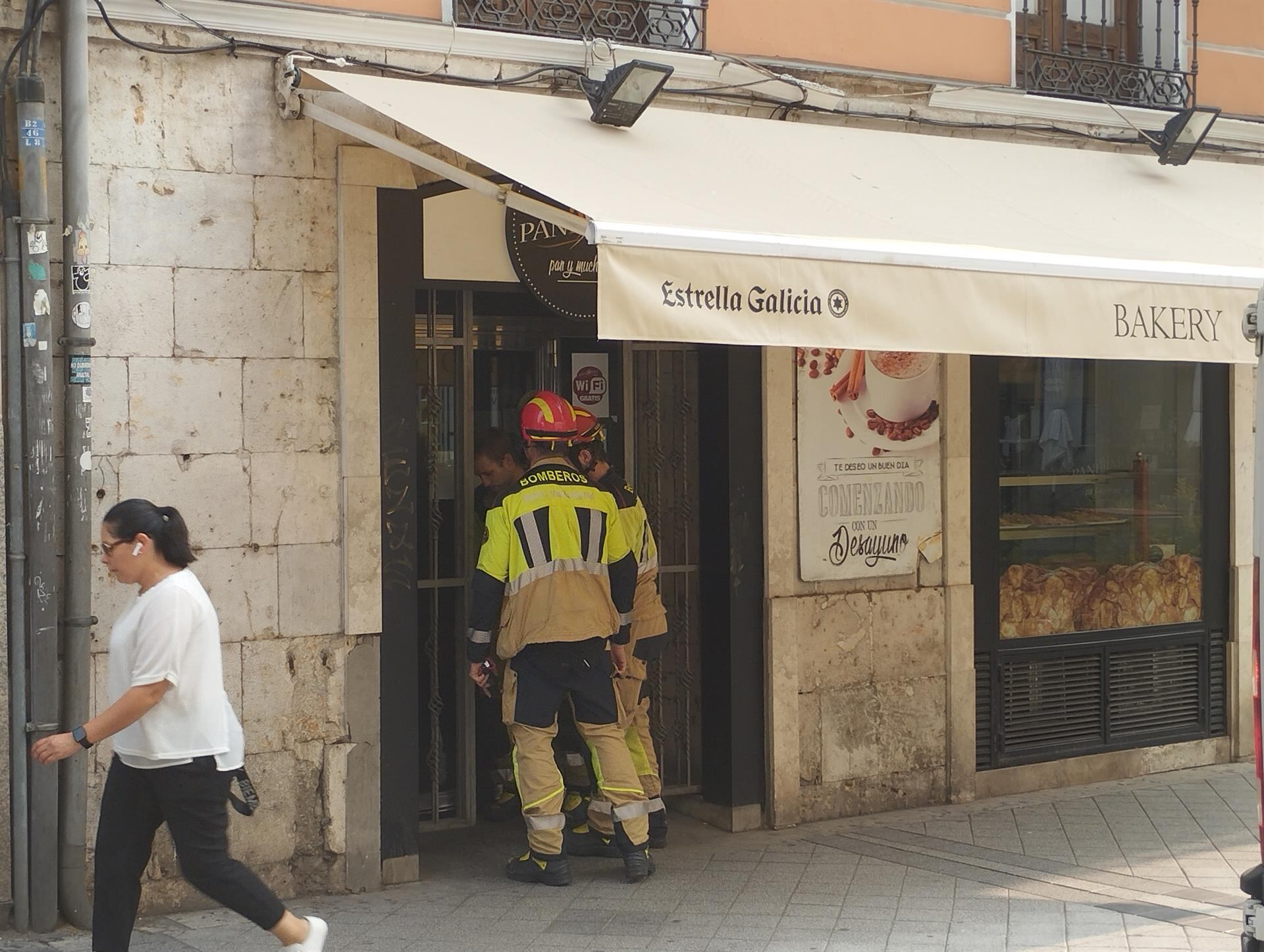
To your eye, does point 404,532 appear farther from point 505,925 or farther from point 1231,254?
point 1231,254

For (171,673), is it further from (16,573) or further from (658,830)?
(658,830)

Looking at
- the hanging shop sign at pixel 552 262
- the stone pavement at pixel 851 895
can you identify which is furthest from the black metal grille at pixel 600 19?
the stone pavement at pixel 851 895

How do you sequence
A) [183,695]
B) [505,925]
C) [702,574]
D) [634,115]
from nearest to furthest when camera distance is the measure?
[183,695]
[505,925]
[634,115]
[702,574]

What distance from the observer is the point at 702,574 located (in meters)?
8.23

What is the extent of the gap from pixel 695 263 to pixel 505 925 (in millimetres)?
2710

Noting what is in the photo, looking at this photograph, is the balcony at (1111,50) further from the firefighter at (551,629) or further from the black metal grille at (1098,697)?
the firefighter at (551,629)

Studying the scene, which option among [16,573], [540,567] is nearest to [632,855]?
[540,567]

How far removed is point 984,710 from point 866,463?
1.60 m

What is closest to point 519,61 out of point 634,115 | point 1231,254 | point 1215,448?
point 634,115

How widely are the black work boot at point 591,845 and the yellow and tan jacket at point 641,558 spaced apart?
0.94 m

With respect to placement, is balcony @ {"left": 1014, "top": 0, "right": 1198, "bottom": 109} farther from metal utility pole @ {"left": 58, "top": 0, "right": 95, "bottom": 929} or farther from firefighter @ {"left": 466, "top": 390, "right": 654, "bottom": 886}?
metal utility pole @ {"left": 58, "top": 0, "right": 95, "bottom": 929}

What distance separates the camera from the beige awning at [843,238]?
18.9ft

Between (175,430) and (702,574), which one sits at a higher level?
(175,430)

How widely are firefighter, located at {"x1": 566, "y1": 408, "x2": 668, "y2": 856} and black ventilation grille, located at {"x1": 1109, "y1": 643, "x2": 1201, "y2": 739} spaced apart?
320 cm
